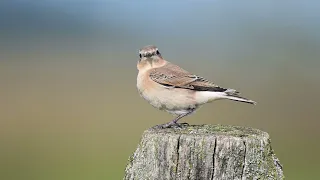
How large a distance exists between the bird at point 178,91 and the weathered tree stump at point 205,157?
185 centimetres

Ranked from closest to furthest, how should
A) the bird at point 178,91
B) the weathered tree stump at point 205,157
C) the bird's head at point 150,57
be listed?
the weathered tree stump at point 205,157 → the bird at point 178,91 → the bird's head at point 150,57

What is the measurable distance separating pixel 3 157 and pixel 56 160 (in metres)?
1.95

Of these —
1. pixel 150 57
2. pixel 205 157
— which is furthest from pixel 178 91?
pixel 205 157

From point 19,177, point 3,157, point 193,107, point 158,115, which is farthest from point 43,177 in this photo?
point 193,107

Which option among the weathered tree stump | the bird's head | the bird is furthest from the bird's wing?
the weathered tree stump

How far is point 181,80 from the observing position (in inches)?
268

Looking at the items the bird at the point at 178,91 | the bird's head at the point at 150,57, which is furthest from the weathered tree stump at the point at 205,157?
the bird's head at the point at 150,57

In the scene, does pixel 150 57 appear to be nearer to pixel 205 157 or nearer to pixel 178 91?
pixel 178 91

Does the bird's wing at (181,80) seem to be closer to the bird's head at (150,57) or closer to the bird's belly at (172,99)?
the bird's belly at (172,99)

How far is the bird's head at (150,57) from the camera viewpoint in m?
7.41

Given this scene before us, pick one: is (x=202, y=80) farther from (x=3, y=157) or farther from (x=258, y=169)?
(x=3, y=157)

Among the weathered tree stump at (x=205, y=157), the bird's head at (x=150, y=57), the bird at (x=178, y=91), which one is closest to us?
the weathered tree stump at (x=205, y=157)

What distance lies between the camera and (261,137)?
466 centimetres

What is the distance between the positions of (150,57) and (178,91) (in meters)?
0.83
